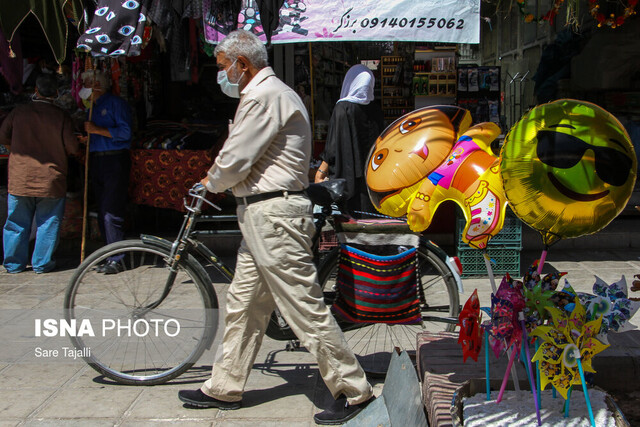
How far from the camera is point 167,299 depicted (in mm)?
3854

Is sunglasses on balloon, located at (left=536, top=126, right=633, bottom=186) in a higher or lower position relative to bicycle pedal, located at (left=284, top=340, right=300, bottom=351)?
higher

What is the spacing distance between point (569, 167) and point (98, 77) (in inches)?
198

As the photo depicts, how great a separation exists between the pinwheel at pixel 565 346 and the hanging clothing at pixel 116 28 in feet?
14.0

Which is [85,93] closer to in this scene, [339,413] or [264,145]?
[264,145]

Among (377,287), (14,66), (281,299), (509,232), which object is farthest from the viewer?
(14,66)

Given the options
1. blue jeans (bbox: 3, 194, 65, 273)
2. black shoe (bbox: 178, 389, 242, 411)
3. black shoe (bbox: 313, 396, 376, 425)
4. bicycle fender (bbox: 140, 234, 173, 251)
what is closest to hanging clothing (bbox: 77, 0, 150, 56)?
blue jeans (bbox: 3, 194, 65, 273)

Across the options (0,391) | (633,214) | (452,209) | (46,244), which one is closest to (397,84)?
(452,209)

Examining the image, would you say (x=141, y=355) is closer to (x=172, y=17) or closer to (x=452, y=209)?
→ (x=172, y=17)

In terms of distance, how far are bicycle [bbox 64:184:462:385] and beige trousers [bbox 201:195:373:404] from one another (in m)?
0.33

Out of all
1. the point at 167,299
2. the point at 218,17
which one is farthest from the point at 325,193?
the point at 218,17

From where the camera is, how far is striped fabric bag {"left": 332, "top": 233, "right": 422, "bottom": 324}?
3453 mm

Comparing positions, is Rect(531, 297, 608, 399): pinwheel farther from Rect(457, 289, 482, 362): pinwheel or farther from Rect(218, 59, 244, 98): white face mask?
Rect(218, 59, 244, 98): white face mask

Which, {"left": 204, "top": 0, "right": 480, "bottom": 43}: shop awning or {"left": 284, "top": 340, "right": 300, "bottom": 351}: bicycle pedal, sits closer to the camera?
{"left": 284, "top": 340, "right": 300, "bottom": 351}: bicycle pedal

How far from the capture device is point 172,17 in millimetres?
5715
